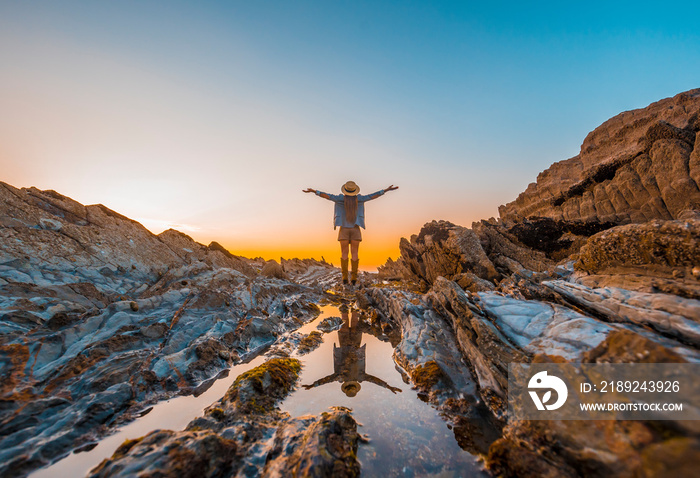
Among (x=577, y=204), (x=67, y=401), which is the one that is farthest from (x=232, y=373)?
(x=577, y=204)

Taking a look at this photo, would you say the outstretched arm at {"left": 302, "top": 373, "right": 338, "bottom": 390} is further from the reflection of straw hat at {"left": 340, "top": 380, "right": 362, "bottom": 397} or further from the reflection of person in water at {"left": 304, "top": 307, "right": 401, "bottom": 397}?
the reflection of straw hat at {"left": 340, "top": 380, "right": 362, "bottom": 397}

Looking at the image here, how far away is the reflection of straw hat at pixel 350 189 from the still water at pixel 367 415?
33.8 feet

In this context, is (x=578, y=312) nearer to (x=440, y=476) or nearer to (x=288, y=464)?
(x=440, y=476)

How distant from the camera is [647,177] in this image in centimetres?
2248

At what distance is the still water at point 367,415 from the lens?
3324 mm

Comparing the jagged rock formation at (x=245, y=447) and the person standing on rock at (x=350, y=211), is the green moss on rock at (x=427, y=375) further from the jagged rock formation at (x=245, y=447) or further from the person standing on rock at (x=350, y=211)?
the person standing on rock at (x=350, y=211)

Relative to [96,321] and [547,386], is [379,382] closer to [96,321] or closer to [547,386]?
[547,386]

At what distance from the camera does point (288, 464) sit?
3.07 m

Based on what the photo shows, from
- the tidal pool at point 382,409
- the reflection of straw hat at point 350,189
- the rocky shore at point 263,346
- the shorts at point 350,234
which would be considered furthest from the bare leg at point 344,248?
the tidal pool at point 382,409

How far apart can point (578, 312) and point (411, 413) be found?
4.18 meters

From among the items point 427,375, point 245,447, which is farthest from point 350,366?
point 245,447

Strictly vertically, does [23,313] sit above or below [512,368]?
above

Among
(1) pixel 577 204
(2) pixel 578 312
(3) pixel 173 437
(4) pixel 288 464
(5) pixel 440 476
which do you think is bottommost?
(5) pixel 440 476

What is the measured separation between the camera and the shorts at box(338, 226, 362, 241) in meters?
17.0
